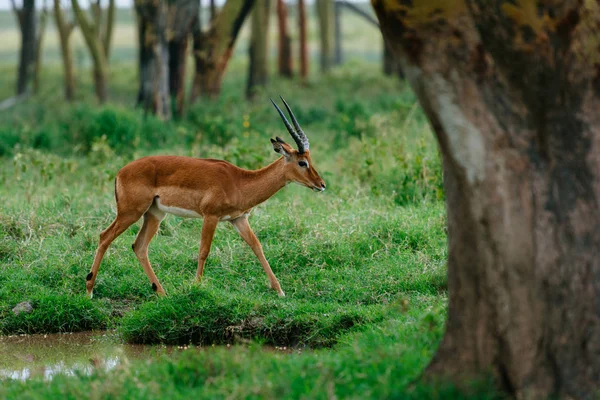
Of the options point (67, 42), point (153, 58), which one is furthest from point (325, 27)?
point (153, 58)

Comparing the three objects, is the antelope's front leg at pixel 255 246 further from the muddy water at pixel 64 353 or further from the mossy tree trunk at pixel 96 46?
the mossy tree trunk at pixel 96 46

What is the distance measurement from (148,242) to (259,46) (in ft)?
54.1

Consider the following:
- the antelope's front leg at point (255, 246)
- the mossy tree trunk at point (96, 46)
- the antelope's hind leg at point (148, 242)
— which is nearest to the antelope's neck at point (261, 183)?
the antelope's front leg at point (255, 246)

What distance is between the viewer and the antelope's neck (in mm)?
8250

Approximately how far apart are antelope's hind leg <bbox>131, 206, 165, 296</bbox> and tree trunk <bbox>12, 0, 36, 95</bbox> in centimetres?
1663

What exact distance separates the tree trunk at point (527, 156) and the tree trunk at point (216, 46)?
537 inches

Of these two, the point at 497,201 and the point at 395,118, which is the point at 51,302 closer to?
the point at 497,201

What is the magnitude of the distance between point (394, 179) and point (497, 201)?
6303 mm

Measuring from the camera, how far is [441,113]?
15.1 feet

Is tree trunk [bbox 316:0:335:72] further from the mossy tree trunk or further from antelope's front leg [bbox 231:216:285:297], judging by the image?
antelope's front leg [bbox 231:216:285:297]

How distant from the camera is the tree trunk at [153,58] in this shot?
53.3 ft

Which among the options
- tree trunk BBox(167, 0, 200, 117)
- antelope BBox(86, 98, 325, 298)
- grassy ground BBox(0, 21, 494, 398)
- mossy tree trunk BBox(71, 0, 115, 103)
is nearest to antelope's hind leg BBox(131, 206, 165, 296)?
antelope BBox(86, 98, 325, 298)

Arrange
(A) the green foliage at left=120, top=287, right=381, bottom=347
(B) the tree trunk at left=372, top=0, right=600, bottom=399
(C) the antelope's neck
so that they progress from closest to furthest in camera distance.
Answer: (B) the tree trunk at left=372, top=0, right=600, bottom=399
(A) the green foliage at left=120, top=287, right=381, bottom=347
(C) the antelope's neck

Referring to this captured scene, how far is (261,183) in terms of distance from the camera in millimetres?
8289
